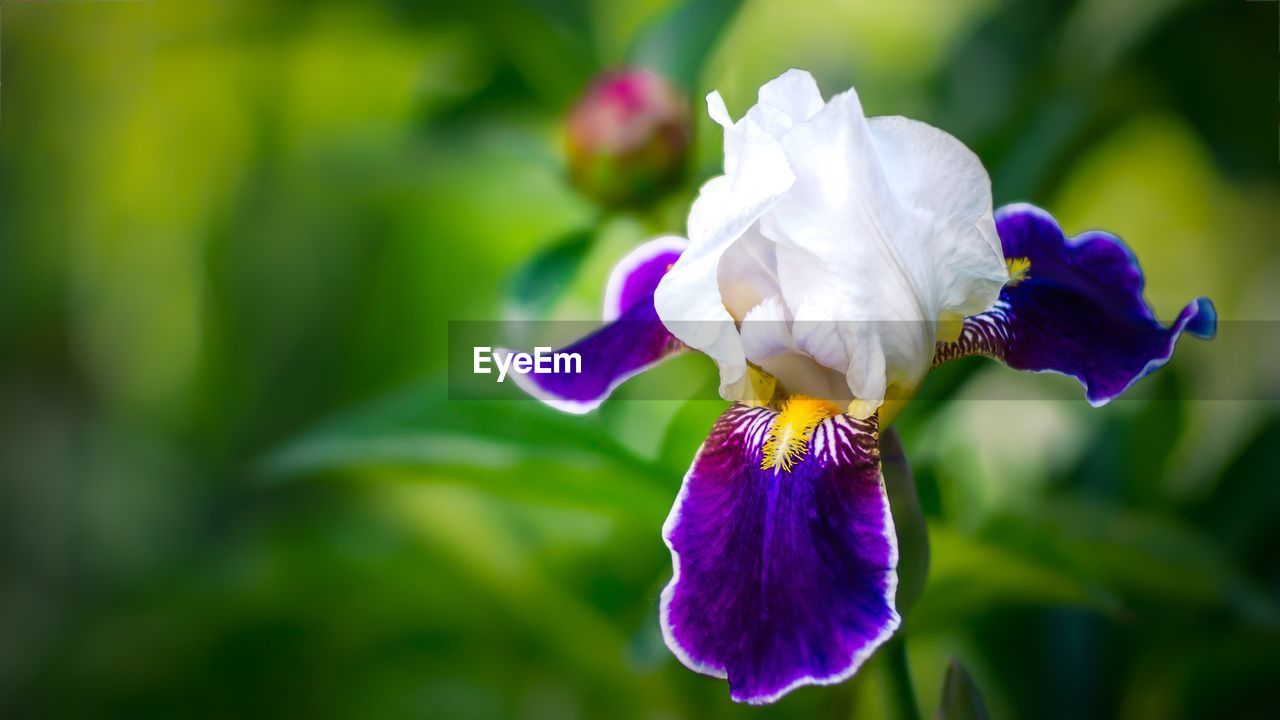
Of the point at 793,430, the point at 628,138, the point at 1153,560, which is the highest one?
the point at 628,138

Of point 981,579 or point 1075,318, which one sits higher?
point 1075,318

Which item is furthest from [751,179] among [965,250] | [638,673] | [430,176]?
[430,176]

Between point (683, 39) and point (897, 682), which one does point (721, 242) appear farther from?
point (683, 39)

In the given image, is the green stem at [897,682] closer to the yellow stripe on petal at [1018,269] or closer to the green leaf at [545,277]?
the yellow stripe on petal at [1018,269]

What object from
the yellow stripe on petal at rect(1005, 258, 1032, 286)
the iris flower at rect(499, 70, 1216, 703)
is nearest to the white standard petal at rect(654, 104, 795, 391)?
the iris flower at rect(499, 70, 1216, 703)

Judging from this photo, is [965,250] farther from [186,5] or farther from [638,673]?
[186,5]

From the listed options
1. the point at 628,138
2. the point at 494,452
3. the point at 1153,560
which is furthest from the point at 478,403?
the point at 1153,560
